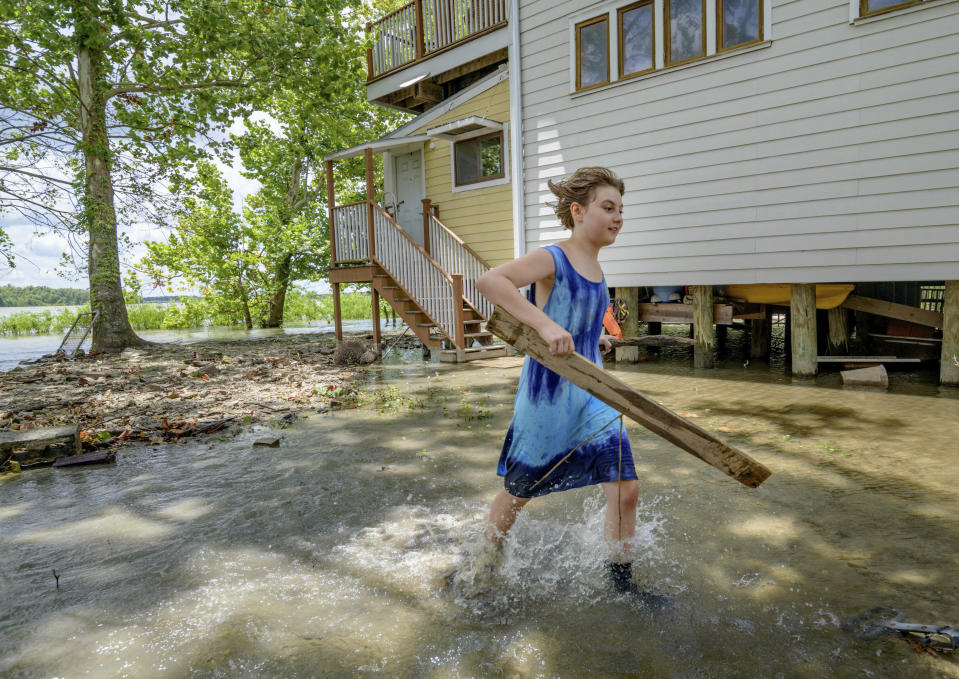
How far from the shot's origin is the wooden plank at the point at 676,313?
8906 mm

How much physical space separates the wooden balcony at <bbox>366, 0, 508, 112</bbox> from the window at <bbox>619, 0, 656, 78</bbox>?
9.95ft

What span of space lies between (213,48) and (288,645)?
49.3 ft

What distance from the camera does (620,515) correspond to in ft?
7.96

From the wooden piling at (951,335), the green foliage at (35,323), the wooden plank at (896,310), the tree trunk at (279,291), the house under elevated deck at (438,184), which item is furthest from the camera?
the green foliage at (35,323)

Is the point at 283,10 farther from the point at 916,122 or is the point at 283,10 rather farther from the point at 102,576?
the point at 102,576

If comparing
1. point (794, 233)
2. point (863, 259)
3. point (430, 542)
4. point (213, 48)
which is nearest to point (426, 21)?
point (213, 48)

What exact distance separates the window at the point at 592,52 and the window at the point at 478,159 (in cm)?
263

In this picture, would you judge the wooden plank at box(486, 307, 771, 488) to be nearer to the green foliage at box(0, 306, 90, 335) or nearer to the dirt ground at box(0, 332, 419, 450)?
the dirt ground at box(0, 332, 419, 450)

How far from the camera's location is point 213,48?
1356 cm

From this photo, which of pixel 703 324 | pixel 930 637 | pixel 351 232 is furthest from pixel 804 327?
pixel 351 232

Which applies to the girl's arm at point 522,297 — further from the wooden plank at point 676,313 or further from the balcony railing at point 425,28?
the balcony railing at point 425,28

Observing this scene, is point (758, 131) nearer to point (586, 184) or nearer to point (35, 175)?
point (586, 184)

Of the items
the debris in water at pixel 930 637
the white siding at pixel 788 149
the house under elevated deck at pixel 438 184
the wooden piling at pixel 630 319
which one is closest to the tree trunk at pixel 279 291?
the house under elevated deck at pixel 438 184

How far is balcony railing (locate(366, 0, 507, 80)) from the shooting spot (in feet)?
39.1
